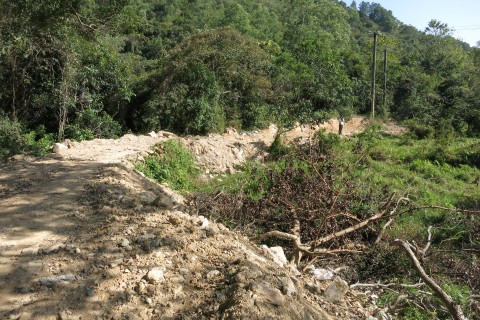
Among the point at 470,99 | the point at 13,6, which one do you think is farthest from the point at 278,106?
the point at 470,99

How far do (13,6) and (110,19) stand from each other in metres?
1.58

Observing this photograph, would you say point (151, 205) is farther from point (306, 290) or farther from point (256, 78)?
point (256, 78)

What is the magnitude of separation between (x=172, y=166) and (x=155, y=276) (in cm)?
636

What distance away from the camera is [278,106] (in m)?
16.1

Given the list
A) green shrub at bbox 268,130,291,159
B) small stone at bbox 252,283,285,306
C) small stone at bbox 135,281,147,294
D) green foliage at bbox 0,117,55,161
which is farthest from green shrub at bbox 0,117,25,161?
green shrub at bbox 268,130,291,159

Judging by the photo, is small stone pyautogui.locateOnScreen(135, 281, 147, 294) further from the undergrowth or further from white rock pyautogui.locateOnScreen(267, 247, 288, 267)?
the undergrowth

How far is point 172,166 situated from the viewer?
370 inches

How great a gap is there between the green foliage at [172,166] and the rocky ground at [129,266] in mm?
2992

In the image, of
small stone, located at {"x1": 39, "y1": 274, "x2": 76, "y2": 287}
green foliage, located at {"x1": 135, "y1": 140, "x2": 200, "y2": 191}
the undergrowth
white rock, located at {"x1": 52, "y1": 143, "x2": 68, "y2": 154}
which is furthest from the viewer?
green foliage, located at {"x1": 135, "y1": 140, "x2": 200, "y2": 191}

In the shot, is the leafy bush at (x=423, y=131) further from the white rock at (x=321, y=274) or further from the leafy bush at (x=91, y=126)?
the white rock at (x=321, y=274)

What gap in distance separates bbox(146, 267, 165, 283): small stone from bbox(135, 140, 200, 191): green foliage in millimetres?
4849

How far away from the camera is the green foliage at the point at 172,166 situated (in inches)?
337

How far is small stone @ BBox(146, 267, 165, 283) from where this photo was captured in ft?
10.3

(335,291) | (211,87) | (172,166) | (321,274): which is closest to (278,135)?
(211,87)
